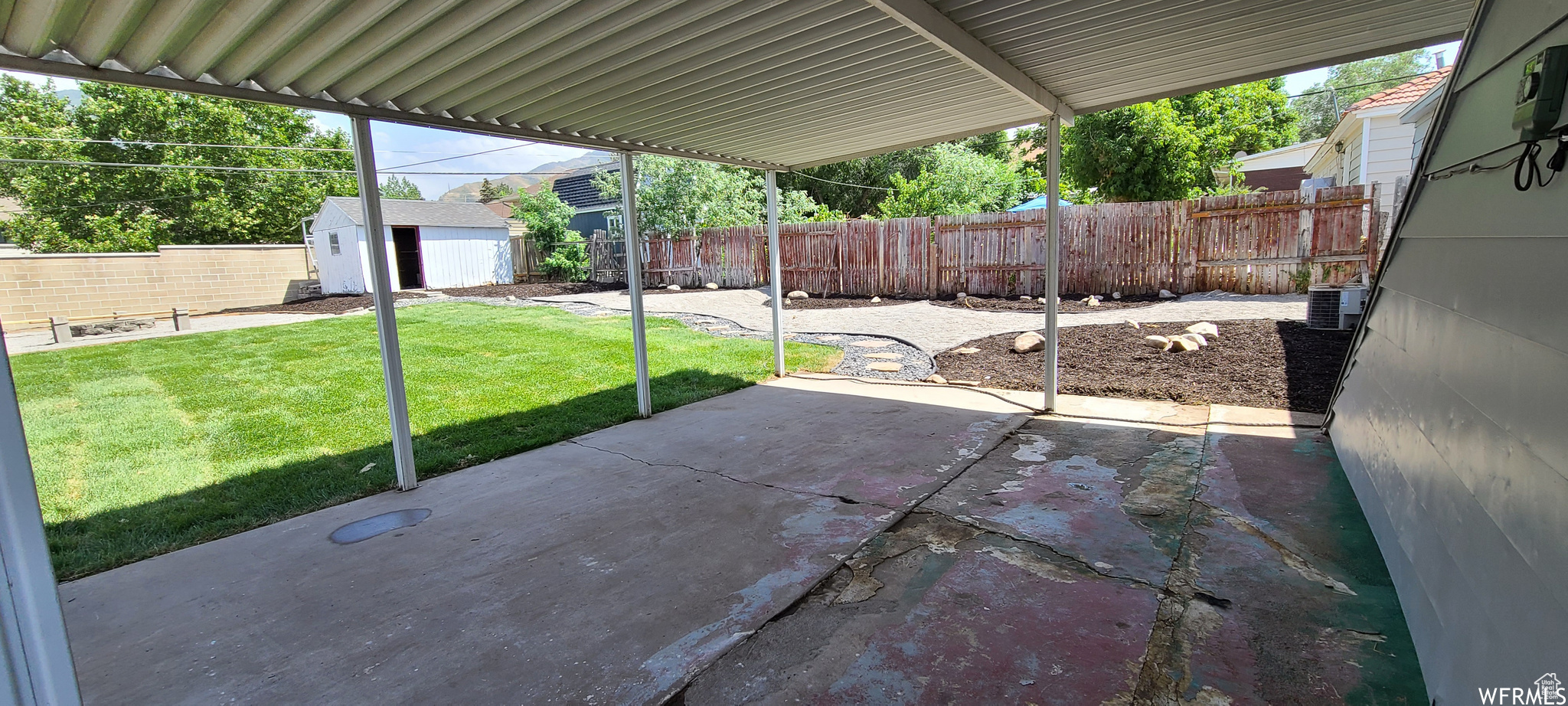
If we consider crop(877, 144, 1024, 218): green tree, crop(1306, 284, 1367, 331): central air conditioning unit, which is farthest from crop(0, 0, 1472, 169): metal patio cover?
crop(877, 144, 1024, 218): green tree

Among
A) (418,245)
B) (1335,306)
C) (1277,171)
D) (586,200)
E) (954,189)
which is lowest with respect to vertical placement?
(1335,306)

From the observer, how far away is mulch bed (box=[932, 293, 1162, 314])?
34.3 feet

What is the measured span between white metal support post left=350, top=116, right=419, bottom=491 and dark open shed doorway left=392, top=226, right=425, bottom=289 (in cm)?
1766

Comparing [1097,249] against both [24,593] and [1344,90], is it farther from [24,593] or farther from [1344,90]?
[1344,90]

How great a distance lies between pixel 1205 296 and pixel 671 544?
10279mm

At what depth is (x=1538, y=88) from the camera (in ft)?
6.03

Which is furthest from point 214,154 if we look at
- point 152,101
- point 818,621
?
point 818,621

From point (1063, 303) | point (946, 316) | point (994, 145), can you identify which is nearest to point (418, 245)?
point (946, 316)

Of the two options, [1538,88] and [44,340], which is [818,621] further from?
[44,340]

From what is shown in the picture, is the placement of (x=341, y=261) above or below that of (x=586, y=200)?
below

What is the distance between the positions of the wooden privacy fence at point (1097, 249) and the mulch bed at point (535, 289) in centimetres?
377

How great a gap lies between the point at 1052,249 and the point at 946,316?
5576 millimetres

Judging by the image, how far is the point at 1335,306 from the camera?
706 cm

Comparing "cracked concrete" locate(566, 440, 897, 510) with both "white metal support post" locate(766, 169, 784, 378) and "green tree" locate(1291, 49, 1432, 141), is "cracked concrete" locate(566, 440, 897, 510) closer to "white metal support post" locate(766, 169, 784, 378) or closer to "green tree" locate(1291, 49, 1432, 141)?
"white metal support post" locate(766, 169, 784, 378)
